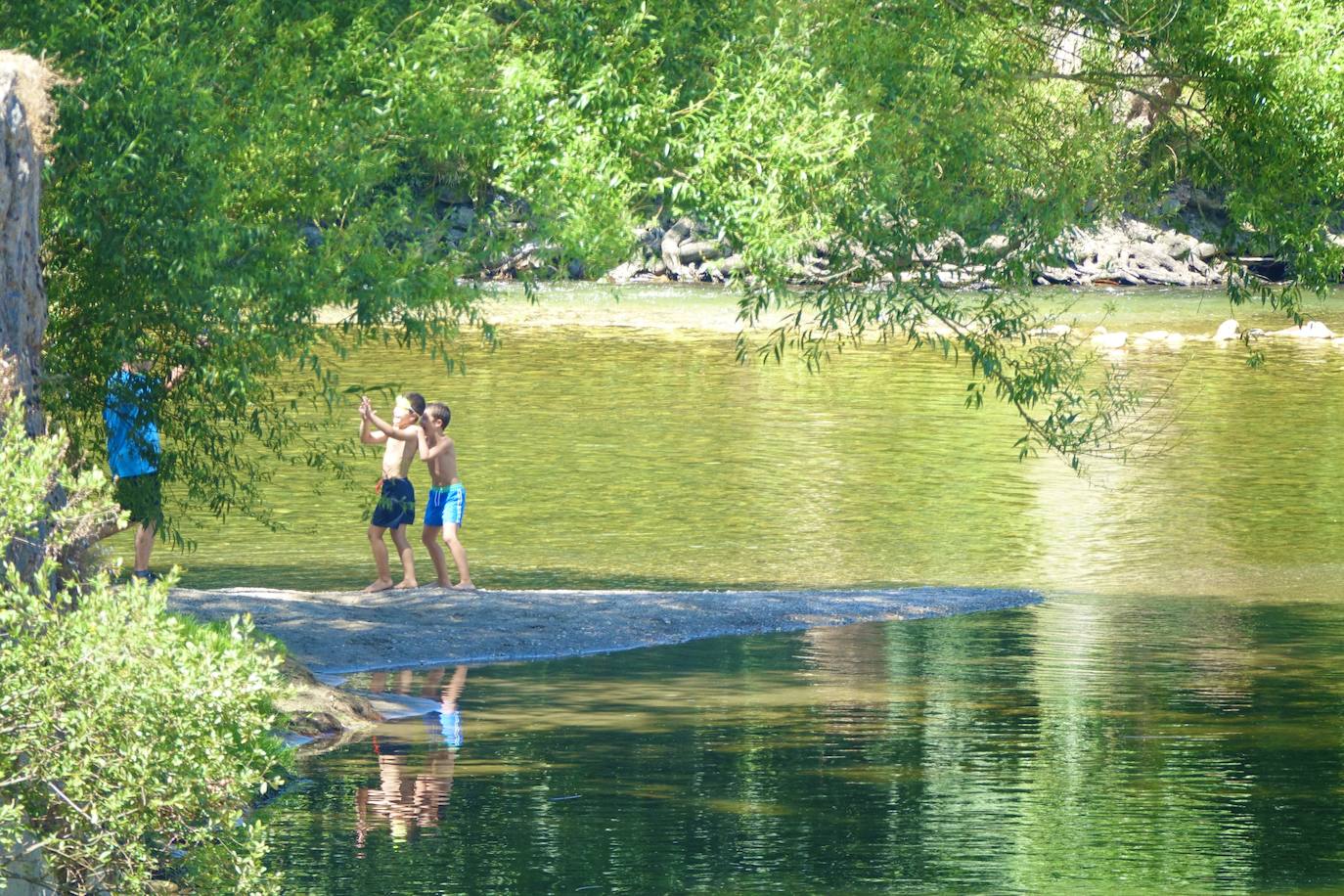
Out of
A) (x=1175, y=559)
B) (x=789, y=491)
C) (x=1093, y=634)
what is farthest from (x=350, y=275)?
(x=789, y=491)

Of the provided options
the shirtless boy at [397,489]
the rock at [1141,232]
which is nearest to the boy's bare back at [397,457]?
the shirtless boy at [397,489]

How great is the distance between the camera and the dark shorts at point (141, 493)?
45.5 ft

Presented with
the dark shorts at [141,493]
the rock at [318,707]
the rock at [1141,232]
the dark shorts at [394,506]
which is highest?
the rock at [1141,232]

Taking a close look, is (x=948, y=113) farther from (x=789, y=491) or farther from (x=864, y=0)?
(x=789, y=491)

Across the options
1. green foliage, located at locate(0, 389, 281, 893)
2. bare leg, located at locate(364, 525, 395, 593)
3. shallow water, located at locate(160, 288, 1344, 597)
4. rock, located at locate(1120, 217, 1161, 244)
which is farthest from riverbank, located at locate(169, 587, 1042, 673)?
rock, located at locate(1120, 217, 1161, 244)

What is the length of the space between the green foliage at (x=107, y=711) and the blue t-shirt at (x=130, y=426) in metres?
6.69

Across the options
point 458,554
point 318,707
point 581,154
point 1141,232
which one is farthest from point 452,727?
point 1141,232

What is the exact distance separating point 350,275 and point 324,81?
1.36 metres

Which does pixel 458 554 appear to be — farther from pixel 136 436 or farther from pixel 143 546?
pixel 136 436

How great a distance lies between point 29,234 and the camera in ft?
26.4

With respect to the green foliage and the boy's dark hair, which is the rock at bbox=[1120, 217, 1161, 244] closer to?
the boy's dark hair

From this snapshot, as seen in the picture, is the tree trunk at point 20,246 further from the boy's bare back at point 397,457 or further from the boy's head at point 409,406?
the boy's bare back at point 397,457

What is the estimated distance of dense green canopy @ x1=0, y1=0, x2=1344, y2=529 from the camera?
11.7 meters

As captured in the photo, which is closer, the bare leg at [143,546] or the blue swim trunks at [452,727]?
the blue swim trunks at [452,727]
